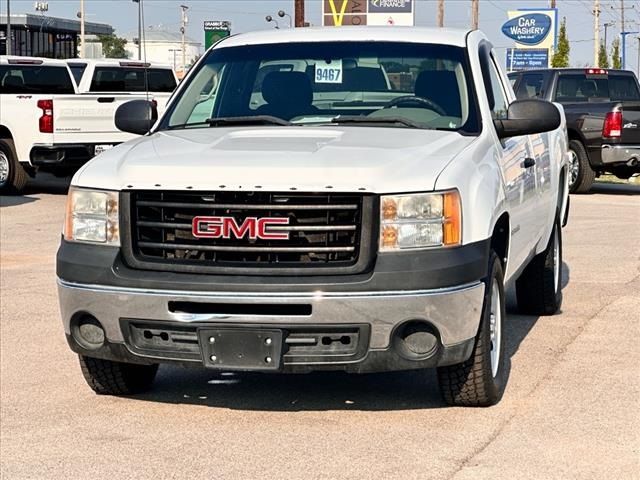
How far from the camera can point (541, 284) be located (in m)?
9.01

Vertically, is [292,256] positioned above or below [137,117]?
below

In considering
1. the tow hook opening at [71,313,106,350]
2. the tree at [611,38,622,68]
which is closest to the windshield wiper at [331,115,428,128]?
the tow hook opening at [71,313,106,350]

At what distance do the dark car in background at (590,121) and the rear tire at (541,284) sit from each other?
1127 cm

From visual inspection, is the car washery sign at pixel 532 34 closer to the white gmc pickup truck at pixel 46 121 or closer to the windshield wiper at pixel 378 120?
the white gmc pickup truck at pixel 46 121

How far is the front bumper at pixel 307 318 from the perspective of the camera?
5.73 meters

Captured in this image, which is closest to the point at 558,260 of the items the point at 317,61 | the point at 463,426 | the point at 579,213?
the point at 317,61

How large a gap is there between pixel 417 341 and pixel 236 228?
94cm

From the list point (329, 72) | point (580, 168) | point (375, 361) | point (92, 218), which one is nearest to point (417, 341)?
point (375, 361)

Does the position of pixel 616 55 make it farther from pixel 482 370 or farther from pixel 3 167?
pixel 482 370

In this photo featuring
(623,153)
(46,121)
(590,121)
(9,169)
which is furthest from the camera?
(590,121)

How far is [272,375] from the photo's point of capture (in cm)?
728

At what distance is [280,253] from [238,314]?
1.06 feet

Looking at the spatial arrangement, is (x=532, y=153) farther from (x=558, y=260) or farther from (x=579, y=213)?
(x=579, y=213)

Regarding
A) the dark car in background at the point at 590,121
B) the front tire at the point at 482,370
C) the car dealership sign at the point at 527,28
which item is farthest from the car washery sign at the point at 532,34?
the front tire at the point at 482,370
